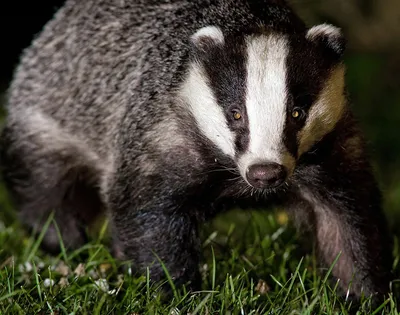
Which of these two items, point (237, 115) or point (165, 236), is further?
point (165, 236)

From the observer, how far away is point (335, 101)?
3.34m

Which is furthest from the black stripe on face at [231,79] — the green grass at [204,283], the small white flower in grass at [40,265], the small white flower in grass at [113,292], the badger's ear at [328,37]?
the small white flower in grass at [40,265]

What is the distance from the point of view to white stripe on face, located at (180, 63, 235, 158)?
10.6 feet

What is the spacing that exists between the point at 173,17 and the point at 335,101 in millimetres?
868

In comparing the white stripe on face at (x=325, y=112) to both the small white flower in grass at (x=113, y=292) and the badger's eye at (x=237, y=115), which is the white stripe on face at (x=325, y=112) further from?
the small white flower in grass at (x=113, y=292)

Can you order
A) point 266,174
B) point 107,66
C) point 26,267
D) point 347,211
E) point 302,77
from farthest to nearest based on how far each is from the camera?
point 107,66
point 26,267
point 347,211
point 302,77
point 266,174

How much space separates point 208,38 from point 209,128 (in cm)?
32

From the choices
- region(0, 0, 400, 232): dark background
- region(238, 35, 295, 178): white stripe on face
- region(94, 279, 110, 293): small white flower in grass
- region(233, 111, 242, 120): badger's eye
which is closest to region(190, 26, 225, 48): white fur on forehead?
region(238, 35, 295, 178): white stripe on face

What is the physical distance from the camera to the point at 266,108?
3.07m

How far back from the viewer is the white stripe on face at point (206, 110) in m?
3.23

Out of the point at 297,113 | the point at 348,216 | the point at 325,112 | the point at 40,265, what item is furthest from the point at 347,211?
the point at 40,265

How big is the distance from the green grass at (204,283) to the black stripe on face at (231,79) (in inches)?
21.6

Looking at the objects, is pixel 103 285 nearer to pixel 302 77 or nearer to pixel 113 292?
pixel 113 292

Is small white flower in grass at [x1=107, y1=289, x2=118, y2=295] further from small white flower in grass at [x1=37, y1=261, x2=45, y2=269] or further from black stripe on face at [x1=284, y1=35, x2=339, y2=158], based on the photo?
black stripe on face at [x1=284, y1=35, x2=339, y2=158]
